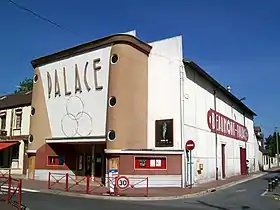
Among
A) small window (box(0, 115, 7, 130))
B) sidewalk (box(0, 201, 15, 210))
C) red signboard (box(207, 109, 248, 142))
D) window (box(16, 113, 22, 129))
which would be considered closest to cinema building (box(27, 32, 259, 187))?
red signboard (box(207, 109, 248, 142))

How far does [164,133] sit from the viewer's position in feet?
82.4

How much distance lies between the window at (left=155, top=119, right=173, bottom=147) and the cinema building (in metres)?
0.07

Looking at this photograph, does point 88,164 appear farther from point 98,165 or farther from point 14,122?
point 14,122

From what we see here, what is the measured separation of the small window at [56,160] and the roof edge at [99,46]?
7.74m

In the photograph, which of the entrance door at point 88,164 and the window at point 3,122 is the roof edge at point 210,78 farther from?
the window at point 3,122

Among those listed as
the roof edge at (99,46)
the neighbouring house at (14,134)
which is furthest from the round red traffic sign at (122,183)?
the neighbouring house at (14,134)

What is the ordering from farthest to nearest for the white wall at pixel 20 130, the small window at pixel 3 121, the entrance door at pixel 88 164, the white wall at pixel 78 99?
the small window at pixel 3 121, the white wall at pixel 20 130, the entrance door at pixel 88 164, the white wall at pixel 78 99

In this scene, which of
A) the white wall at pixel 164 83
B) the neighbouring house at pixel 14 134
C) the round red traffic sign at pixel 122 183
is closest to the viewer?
the round red traffic sign at pixel 122 183

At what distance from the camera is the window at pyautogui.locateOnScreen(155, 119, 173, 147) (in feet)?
81.5

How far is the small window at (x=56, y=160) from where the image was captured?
92.9 feet

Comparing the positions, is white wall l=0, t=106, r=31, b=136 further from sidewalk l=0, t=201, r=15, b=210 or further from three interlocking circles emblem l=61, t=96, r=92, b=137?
sidewalk l=0, t=201, r=15, b=210

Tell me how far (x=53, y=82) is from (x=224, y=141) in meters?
16.9

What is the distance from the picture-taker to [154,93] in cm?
2595

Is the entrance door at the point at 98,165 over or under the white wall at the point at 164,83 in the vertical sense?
under
